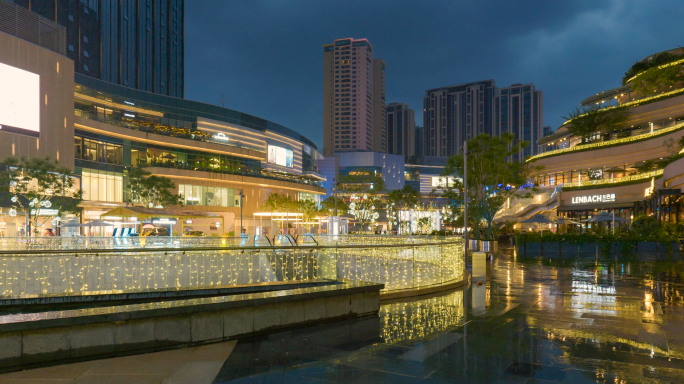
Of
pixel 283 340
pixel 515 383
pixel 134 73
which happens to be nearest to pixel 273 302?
pixel 283 340

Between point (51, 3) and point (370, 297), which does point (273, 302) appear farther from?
point (51, 3)

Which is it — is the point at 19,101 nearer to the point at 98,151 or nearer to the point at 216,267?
the point at 98,151

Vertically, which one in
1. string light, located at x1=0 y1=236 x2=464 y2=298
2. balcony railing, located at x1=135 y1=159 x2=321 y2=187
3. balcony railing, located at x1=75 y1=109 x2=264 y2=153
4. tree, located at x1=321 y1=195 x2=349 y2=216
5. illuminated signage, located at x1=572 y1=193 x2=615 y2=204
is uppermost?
balcony railing, located at x1=75 y1=109 x2=264 y2=153

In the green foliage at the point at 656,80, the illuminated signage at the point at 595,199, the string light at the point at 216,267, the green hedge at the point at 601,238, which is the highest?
the green foliage at the point at 656,80

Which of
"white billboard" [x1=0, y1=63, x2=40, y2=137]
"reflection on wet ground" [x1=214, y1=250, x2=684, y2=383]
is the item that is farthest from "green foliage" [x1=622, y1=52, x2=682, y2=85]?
"white billboard" [x1=0, y1=63, x2=40, y2=137]

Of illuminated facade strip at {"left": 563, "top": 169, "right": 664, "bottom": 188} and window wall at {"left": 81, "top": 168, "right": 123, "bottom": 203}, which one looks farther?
window wall at {"left": 81, "top": 168, "right": 123, "bottom": 203}

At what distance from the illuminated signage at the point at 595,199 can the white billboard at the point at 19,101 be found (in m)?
55.2

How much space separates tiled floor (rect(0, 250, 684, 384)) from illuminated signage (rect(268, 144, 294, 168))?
263 ft

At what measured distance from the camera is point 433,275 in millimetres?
12984

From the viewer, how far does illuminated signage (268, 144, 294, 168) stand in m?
89.2

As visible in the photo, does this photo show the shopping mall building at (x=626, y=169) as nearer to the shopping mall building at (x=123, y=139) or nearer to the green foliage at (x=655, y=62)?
the green foliage at (x=655, y=62)

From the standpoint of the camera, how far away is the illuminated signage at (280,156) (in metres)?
89.2

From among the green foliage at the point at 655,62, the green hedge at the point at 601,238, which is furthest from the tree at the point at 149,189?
the green foliage at the point at 655,62

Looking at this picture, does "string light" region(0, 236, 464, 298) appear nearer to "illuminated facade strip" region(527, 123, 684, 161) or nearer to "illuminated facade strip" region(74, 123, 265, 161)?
"illuminated facade strip" region(527, 123, 684, 161)
